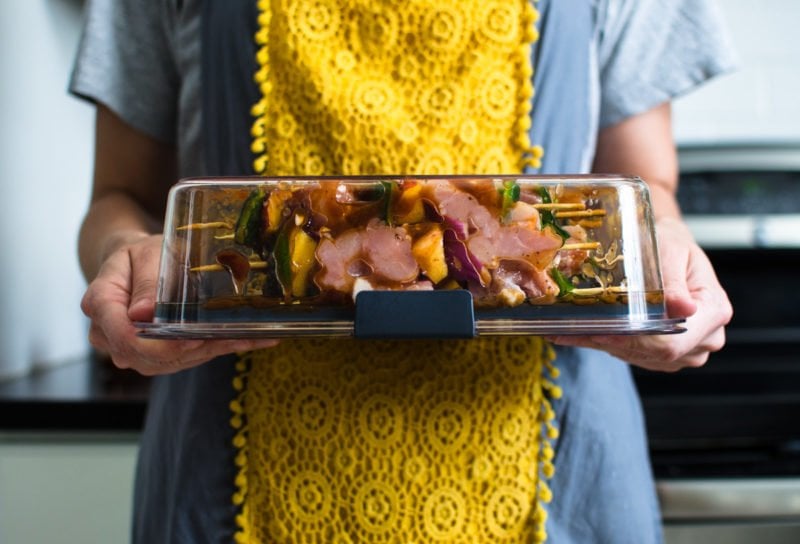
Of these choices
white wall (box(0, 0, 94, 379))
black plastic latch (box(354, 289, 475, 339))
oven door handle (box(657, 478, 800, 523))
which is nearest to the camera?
black plastic latch (box(354, 289, 475, 339))

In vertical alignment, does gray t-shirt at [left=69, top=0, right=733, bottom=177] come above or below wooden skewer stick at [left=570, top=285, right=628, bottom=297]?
above

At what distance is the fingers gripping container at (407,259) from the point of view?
362mm

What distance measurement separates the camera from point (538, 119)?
523 millimetres

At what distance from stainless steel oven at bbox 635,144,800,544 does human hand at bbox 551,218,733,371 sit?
54 centimetres

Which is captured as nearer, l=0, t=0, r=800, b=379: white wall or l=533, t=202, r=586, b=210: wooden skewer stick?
l=533, t=202, r=586, b=210: wooden skewer stick

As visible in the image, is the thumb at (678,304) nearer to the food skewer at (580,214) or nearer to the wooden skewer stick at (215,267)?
the food skewer at (580,214)

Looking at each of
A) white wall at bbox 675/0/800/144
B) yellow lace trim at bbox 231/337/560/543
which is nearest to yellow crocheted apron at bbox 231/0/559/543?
yellow lace trim at bbox 231/337/560/543

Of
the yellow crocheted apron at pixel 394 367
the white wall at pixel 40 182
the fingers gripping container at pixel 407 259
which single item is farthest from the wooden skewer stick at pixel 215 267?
the white wall at pixel 40 182

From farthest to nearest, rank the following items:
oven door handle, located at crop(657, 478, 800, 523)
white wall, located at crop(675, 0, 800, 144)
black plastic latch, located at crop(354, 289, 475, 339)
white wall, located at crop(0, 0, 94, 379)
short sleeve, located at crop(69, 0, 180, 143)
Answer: white wall, located at crop(675, 0, 800, 144) < white wall, located at crop(0, 0, 94, 379) < oven door handle, located at crop(657, 478, 800, 523) < short sleeve, located at crop(69, 0, 180, 143) < black plastic latch, located at crop(354, 289, 475, 339)

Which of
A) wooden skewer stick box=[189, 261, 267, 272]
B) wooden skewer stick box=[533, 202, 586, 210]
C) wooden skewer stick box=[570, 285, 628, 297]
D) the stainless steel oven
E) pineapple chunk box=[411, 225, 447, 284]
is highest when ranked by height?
wooden skewer stick box=[533, 202, 586, 210]

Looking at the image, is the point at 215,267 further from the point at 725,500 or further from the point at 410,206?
the point at 725,500

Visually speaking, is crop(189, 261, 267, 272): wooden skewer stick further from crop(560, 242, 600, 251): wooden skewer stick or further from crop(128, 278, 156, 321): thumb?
crop(560, 242, 600, 251): wooden skewer stick

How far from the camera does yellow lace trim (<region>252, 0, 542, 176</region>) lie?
501 millimetres

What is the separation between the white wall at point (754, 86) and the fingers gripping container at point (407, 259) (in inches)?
37.2
